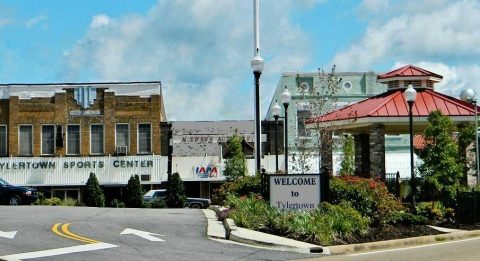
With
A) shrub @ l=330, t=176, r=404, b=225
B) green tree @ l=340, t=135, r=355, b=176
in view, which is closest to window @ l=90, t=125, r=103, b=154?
green tree @ l=340, t=135, r=355, b=176

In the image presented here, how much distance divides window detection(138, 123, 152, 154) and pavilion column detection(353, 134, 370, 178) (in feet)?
72.0

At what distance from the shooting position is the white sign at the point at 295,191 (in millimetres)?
21547

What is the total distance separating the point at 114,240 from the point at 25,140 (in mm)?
42975

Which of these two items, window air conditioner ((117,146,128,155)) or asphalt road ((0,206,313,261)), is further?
window air conditioner ((117,146,128,155))

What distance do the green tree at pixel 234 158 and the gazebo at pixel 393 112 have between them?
638 inches

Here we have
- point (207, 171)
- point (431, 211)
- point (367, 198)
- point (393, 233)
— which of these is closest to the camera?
point (393, 233)

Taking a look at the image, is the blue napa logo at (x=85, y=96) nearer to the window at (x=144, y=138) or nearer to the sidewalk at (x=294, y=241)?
the window at (x=144, y=138)

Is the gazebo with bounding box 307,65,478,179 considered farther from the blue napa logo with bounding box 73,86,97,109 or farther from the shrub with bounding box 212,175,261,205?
the blue napa logo with bounding box 73,86,97,109

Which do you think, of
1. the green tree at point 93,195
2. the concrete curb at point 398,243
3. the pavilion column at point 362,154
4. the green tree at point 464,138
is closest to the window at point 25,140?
the green tree at point 93,195

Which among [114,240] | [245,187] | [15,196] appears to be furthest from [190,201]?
[114,240]

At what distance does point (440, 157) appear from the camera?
30.1 m

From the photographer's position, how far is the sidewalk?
18203mm

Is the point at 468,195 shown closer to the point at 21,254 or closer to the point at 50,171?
the point at 21,254

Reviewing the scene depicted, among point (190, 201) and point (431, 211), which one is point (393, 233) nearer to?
point (431, 211)
